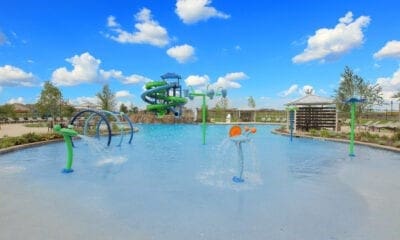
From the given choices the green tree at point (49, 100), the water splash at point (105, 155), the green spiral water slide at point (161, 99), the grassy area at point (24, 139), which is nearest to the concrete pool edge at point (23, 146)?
the grassy area at point (24, 139)

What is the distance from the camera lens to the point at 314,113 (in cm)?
1991

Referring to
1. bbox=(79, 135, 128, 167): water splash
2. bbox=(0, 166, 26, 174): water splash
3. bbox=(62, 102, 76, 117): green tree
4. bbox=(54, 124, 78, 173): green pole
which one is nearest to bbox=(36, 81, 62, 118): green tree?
bbox=(62, 102, 76, 117): green tree

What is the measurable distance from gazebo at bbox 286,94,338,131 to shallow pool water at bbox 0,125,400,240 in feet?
36.5

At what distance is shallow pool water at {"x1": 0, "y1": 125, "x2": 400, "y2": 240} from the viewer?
3.69m

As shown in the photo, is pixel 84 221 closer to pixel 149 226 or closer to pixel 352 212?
pixel 149 226

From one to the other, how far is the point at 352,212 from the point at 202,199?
240 centimetres

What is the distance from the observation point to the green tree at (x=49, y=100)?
26266 mm

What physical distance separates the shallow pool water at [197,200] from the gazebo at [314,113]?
11134 millimetres

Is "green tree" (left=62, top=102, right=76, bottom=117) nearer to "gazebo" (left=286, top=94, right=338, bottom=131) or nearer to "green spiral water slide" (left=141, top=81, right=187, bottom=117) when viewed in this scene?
"green spiral water slide" (left=141, top=81, right=187, bottom=117)

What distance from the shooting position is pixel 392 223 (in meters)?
3.94

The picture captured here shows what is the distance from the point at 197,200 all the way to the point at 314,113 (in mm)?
17070

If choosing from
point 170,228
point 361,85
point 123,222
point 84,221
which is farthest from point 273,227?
point 361,85

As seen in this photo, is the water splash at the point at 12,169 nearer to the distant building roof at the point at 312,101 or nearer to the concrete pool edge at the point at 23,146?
the concrete pool edge at the point at 23,146

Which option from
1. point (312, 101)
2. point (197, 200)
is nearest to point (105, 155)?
point (197, 200)
